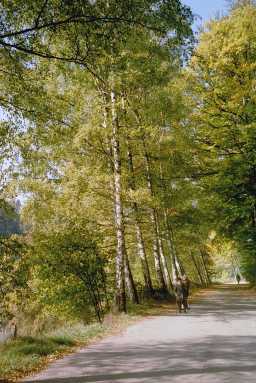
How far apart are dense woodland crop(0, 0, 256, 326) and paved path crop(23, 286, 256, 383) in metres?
1.95

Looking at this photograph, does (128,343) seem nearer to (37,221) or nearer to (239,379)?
(239,379)

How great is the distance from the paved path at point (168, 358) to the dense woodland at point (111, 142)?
76.6 inches

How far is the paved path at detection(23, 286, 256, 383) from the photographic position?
715cm

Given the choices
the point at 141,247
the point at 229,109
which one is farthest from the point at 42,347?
the point at 229,109

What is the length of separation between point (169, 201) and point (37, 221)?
796 cm

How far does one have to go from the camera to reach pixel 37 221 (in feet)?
69.7

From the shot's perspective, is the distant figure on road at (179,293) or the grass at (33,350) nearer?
the grass at (33,350)

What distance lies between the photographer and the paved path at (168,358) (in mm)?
7148

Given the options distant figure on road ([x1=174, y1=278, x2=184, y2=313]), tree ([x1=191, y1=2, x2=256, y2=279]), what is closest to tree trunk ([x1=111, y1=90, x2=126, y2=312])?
distant figure on road ([x1=174, y1=278, x2=184, y2=313])

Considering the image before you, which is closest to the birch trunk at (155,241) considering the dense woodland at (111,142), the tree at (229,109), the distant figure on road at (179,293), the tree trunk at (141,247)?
the dense woodland at (111,142)

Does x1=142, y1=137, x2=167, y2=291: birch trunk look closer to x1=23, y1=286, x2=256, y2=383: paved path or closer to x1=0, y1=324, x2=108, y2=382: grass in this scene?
x1=23, y1=286, x2=256, y2=383: paved path

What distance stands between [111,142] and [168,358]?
12.8 metres

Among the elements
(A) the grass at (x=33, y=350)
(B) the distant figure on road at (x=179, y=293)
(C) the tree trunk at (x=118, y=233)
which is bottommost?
(A) the grass at (x=33, y=350)

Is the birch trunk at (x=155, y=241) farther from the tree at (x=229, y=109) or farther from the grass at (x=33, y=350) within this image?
the grass at (x=33, y=350)
